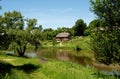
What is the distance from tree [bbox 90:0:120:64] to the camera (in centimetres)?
2850

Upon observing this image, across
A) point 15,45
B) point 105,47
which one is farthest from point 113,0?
point 15,45

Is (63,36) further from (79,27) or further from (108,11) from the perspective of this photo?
(108,11)

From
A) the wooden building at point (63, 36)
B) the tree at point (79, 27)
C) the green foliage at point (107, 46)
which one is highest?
the tree at point (79, 27)

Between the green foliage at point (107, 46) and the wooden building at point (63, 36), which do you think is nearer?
the green foliage at point (107, 46)

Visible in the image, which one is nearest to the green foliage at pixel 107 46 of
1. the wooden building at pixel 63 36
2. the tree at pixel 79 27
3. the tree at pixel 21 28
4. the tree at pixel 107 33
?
the tree at pixel 107 33

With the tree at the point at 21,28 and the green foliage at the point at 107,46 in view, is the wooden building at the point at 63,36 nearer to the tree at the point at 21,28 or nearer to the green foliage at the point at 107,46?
the tree at the point at 21,28

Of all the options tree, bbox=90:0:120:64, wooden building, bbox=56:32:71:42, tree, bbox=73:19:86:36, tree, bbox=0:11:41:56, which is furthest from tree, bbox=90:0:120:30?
wooden building, bbox=56:32:71:42

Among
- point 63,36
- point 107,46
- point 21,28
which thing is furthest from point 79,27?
point 107,46

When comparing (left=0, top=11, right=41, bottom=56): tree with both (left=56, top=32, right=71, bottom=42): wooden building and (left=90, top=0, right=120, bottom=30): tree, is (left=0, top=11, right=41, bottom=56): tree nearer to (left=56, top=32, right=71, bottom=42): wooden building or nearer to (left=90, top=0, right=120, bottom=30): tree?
(left=90, top=0, right=120, bottom=30): tree

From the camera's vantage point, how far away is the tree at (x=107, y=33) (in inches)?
1122

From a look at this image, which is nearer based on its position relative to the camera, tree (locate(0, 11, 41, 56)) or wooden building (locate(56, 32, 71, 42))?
tree (locate(0, 11, 41, 56))

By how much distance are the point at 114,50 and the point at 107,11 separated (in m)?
4.76

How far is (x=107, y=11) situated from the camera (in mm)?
29297

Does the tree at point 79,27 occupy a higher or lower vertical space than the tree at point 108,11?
higher
